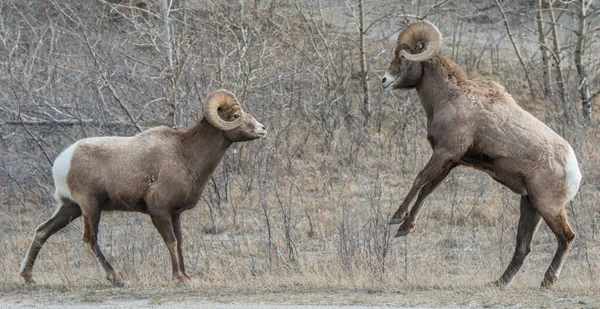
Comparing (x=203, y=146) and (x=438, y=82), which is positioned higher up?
(x=438, y=82)

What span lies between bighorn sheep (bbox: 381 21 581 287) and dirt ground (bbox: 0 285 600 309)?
614mm

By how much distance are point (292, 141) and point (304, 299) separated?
8.17m

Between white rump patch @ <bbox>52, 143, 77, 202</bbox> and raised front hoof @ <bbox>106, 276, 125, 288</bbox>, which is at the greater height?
white rump patch @ <bbox>52, 143, 77, 202</bbox>

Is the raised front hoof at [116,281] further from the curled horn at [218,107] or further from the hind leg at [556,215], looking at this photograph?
the hind leg at [556,215]

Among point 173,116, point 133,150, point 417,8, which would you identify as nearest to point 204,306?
point 133,150

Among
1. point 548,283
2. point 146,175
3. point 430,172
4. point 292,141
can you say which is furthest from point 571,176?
point 292,141

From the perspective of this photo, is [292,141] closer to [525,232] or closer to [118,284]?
[118,284]

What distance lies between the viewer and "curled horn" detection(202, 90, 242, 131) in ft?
33.0

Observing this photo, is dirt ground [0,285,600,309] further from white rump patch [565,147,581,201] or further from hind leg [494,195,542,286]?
white rump patch [565,147,581,201]

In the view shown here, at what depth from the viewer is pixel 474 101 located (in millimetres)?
9070

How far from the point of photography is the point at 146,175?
9.90 metres

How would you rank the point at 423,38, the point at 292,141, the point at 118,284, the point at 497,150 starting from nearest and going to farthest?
1. the point at 497,150
2. the point at 423,38
3. the point at 118,284
4. the point at 292,141

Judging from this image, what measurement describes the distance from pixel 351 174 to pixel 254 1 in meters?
4.16

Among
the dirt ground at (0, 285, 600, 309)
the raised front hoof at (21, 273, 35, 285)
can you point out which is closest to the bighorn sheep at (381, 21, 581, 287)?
the dirt ground at (0, 285, 600, 309)
